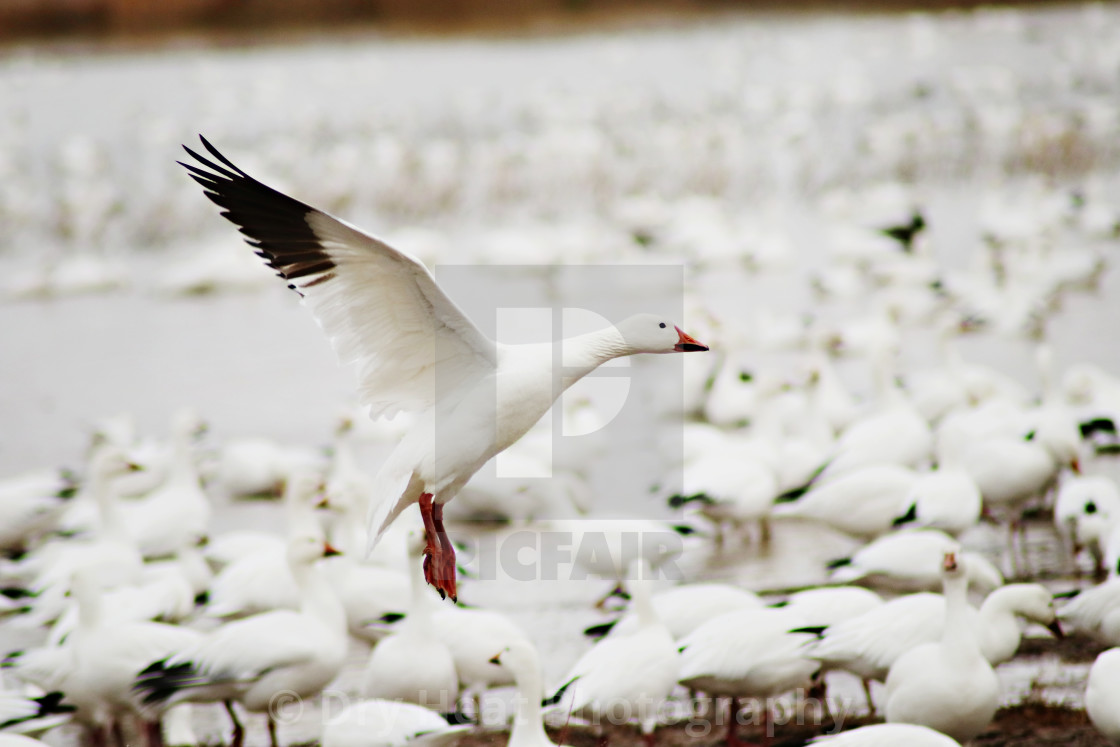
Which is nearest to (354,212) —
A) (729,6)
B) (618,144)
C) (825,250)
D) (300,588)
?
(618,144)

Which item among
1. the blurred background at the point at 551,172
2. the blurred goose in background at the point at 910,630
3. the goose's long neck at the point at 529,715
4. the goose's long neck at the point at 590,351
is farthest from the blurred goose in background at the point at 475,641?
the blurred background at the point at 551,172

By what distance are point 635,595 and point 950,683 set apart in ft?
4.08

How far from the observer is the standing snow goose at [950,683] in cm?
425

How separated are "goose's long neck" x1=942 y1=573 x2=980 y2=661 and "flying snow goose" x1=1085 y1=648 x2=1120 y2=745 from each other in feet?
1.31

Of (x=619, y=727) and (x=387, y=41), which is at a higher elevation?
(x=387, y=41)

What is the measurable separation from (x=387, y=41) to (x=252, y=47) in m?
3.65

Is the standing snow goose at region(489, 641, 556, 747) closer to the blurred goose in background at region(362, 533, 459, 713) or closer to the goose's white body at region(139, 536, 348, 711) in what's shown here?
the blurred goose in background at region(362, 533, 459, 713)

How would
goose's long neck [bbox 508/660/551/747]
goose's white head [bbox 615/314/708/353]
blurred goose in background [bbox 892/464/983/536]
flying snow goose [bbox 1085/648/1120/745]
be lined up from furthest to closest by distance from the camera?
blurred goose in background [bbox 892/464/983/536]
goose's long neck [bbox 508/660/551/747]
flying snow goose [bbox 1085/648/1120/745]
goose's white head [bbox 615/314/708/353]

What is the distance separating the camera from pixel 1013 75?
2377 cm

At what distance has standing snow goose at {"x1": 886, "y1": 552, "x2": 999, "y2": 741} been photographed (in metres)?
4.25

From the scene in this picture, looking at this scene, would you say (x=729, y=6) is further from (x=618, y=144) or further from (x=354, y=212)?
(x=354, y=212)

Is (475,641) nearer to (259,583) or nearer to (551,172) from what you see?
(259,583)

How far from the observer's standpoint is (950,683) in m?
4.26

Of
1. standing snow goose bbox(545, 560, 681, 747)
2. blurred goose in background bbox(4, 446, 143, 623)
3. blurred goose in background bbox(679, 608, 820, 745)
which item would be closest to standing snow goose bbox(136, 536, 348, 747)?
standing snow goose bbox(545, 560, 681, 747)
